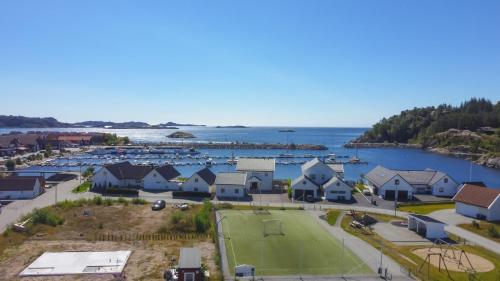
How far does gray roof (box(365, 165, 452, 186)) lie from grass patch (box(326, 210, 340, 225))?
506 inches

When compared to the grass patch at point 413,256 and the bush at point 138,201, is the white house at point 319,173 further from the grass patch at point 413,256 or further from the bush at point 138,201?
the bush at point 138,201

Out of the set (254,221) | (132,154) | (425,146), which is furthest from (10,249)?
(425,146)

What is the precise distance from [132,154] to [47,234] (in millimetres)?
91577

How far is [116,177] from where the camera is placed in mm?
55625

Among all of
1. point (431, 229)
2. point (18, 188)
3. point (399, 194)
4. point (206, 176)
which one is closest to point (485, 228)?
point (431, 229)

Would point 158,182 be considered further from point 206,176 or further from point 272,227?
point 272,227

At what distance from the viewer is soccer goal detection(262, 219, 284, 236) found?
35.1m

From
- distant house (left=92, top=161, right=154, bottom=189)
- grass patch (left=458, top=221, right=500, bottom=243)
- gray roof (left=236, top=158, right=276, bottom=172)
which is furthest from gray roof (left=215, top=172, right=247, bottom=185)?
grass patch (left=458, top=221, right=500, bottom=243)

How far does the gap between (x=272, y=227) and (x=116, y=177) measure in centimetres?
2782

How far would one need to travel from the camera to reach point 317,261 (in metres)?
28.5

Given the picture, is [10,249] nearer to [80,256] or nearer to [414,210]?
[80,256]

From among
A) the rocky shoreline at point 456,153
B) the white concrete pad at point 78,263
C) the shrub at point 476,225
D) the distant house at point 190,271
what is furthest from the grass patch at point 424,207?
the rocky shoreline at point 456,153

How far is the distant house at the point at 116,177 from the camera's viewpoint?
183 feet

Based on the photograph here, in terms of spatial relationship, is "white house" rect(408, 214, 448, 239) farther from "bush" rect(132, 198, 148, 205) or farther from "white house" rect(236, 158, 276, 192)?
"bush" rect(132, 198, 148, 205)
